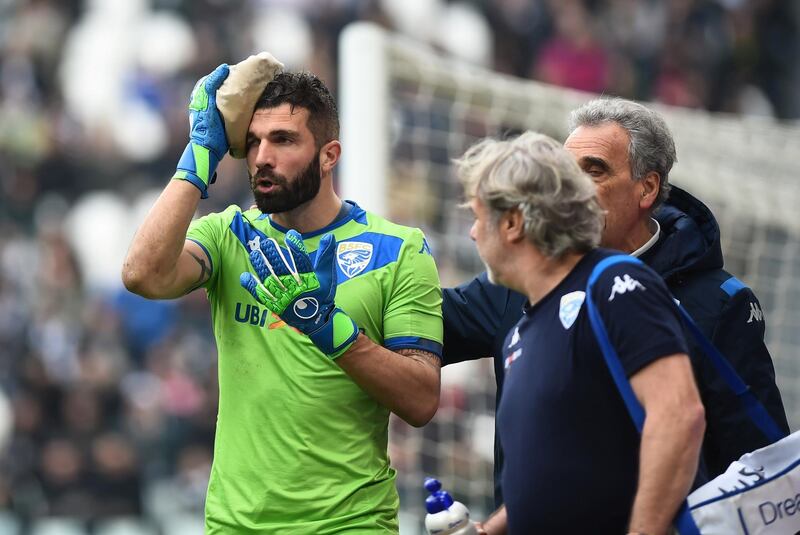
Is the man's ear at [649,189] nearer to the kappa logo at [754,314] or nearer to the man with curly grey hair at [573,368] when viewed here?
the kappa logo at [754,314]

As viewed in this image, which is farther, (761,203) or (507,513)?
(761,203)

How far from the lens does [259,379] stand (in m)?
3.63

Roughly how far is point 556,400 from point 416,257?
3.35 feet

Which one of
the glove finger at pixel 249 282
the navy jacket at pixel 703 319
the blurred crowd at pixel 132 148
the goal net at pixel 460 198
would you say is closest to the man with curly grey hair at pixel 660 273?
the navy jacket at pixel 703 319

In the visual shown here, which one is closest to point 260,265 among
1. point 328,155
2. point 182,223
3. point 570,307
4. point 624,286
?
point 182,223

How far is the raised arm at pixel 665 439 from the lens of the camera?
2.67 metres

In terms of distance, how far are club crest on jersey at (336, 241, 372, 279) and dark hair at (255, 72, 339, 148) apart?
281mm

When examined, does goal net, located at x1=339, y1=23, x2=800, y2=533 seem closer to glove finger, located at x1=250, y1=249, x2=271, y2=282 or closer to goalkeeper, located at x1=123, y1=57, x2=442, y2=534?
goalkeeper, located at x1=123, y1=57, x2=442, y2=534

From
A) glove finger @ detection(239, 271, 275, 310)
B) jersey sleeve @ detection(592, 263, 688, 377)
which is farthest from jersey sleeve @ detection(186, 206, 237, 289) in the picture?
jersey sleeve @ detection(592, 263, 688, 377)

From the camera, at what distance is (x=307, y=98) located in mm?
3775

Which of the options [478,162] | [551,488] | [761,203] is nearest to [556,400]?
[551,488]

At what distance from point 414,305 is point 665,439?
114cm

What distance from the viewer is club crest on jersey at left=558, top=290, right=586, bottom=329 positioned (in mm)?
2850

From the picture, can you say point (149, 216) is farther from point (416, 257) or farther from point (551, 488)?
point (551, 488)
